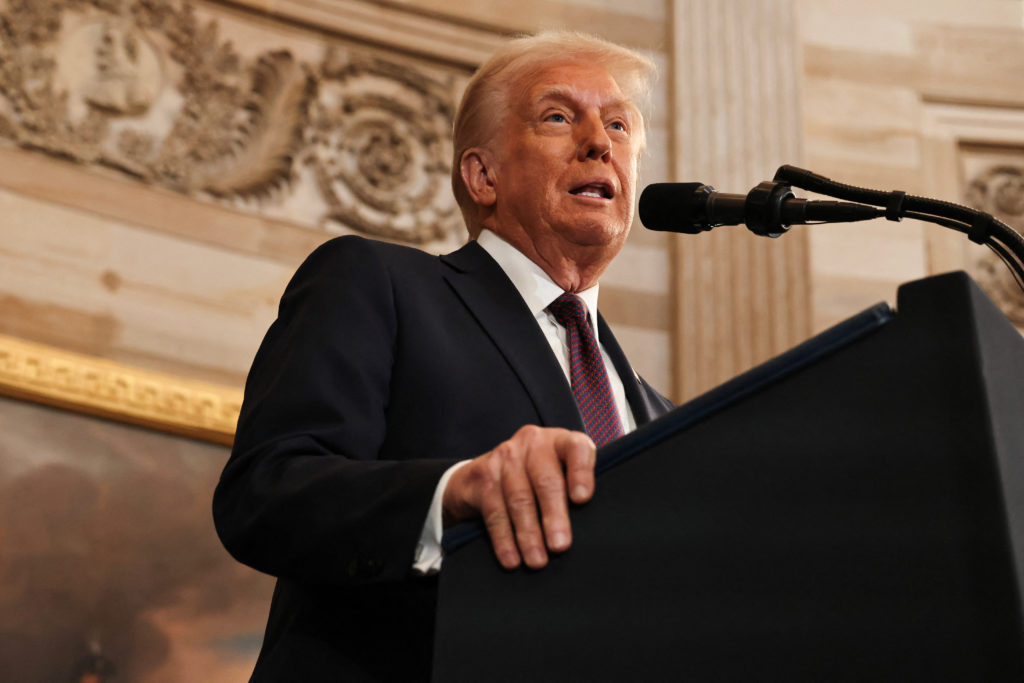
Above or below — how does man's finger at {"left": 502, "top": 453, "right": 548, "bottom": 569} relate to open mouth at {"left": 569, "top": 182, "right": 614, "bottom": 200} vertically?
below

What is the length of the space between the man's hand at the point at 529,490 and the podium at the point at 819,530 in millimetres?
20

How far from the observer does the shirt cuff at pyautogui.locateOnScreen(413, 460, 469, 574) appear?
3.77ft

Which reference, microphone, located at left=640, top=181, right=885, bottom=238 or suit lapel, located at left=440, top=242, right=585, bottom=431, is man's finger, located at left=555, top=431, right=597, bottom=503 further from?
microphone, located at left=640, top=181, right=885, bottom=238

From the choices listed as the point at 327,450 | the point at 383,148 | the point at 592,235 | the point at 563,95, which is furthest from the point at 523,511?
the point at 383,148

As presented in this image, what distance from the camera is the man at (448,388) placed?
116 cm

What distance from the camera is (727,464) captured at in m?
0.92

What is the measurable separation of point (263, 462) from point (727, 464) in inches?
24.6

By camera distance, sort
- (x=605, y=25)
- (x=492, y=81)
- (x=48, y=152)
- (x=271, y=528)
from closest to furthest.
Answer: (x=271, y=528)
(x=492, y=81)
(x=48, y=152)
(x=605, y=25)

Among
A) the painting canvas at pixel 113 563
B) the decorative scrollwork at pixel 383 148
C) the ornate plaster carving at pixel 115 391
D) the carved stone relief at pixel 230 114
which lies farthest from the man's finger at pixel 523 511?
the decorative scrollwork at pixel 383 148

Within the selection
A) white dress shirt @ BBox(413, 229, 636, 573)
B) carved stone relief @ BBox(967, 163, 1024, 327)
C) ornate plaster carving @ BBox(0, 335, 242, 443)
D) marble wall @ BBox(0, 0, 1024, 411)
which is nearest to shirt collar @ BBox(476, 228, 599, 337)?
white dress shirt @ BBox(413, 229, 636, 573)

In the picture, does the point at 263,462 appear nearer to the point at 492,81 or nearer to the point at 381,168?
the point at 492,81

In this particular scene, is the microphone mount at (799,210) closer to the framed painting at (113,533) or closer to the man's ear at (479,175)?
the man's ear at (479,175)

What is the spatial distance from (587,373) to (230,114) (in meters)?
3.34

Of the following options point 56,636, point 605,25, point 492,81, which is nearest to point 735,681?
point 492,81
